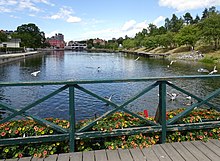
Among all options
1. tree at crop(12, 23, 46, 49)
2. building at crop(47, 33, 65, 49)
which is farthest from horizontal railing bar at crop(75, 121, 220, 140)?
building at crop(47, 33, 65, 49)

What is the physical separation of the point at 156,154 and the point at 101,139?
3.20ft

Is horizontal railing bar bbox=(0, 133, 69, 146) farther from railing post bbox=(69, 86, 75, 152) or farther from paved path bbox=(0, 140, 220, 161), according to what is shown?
paved path bbox=(0, 140, 220, 161)

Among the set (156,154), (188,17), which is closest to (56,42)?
(188,17)

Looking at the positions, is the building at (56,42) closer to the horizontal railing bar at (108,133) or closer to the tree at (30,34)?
the tree at (30,34)

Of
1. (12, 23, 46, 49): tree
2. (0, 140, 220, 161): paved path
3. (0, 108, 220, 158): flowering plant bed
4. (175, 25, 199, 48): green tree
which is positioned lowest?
(0, 140, 220, 161): paved path

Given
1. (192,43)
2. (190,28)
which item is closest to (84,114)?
(192,43)

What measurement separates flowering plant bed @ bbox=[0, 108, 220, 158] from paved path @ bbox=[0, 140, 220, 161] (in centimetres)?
15

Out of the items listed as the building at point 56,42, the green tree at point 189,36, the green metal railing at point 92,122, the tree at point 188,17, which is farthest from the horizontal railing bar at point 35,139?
the building at point 56,42

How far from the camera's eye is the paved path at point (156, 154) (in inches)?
135

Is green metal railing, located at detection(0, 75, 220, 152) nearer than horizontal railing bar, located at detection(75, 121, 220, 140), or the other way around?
green metal railing, located at detection(0, 75, 220, 152)

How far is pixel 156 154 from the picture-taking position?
11.8ft

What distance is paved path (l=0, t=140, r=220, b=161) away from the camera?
3418mm

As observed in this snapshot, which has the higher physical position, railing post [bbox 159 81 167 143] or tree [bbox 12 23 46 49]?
tree [bbox 12 23 46 49]

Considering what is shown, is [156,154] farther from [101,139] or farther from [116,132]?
[101,139]
